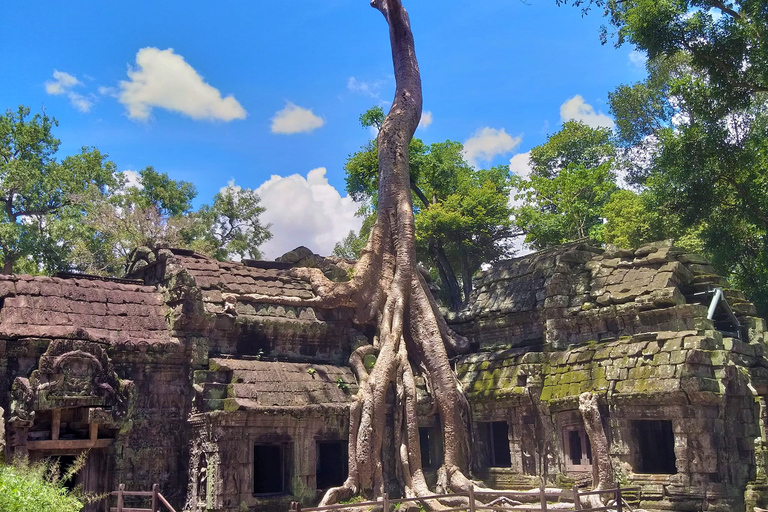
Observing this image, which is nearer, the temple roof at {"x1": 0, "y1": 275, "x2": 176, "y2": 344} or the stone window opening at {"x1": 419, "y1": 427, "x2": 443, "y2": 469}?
the temple roof at {"x1": 0, "y1": 275, "x2": 176, "y2": 344}

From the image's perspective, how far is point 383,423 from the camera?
14234mm

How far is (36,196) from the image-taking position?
27.3 metres

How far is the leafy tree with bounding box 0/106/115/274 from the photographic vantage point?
83.7ft

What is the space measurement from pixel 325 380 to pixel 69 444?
4875 mm

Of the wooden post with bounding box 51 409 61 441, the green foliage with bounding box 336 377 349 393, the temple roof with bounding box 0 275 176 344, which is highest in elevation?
the temple roof with bounding box 0 275 176 344

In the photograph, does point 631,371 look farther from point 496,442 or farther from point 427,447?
point 427,447

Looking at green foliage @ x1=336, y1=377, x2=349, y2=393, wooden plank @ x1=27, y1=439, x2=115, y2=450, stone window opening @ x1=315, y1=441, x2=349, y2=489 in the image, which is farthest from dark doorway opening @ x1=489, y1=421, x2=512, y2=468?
wooden plank @ x1=27, y1=439, x2=115, y2=450

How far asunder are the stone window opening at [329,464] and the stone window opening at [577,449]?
184 inches

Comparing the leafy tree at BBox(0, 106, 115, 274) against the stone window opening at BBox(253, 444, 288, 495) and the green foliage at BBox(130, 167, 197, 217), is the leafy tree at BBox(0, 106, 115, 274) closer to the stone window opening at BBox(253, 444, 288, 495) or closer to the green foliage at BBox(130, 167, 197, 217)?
the green foliage at BBox(130, 167, 197, 217)

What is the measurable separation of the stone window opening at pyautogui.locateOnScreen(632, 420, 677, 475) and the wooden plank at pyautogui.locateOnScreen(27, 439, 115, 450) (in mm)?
9553

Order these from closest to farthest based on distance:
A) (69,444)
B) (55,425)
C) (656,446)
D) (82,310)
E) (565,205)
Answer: (55,425), (69,444), (82,310), (656,446), (565,205)

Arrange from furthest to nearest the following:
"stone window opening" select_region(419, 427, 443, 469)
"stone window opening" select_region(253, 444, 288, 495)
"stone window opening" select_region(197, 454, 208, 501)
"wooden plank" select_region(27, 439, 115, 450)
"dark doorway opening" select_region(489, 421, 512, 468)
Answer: "dark doorway opening" select_region(489, 421, 512, 468) < "stone window opening" select_region(419, 427, 443, 469) < "stone window opening" select_region(253, 444, 288, 495) < "stone window opening" select_region(197, 454, 208, 501) < "wooden plank" select_region(27, 439, 115, 450)

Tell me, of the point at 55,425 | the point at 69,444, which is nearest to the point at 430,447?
the point at 69,444

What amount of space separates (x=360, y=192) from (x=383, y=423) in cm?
1692
